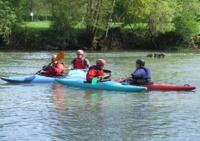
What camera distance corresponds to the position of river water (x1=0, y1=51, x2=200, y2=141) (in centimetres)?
886

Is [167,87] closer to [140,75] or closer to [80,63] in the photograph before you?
[140,75]

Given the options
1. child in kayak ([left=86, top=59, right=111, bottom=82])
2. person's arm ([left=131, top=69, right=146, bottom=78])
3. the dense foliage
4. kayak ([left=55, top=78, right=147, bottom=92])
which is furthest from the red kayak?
the dense foliage

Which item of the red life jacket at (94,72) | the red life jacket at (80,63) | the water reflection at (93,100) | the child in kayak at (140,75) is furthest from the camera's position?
the red life jacket at (80,63)

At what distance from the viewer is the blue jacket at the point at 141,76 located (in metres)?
14.2

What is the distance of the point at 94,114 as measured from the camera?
10781 millimetres

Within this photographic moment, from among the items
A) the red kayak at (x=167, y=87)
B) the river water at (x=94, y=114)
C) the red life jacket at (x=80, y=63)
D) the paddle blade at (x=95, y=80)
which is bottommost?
the river water at (x=94, y=114)

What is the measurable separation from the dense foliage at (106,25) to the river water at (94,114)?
26.6 metres

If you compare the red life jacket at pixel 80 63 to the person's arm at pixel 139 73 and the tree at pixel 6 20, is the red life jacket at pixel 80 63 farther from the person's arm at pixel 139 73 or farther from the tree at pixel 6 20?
the tree at pixel 6 20

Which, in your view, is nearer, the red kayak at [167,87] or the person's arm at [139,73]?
the person's arm at [139,73]

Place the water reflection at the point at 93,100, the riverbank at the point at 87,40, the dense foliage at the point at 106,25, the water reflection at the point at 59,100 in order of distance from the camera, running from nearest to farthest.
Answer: the water reflection at the point at 59,100
the water reflection at the point at 93,100
the dense foliage at the point at 106,25
the riverbank at the point at 87,40

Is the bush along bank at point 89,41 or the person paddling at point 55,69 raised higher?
the bush along bank at point 89,41

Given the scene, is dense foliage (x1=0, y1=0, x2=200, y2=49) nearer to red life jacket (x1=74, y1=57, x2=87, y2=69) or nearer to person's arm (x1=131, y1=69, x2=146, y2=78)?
red life jacket (x1=74, y1=57, x2=87, y2=69)

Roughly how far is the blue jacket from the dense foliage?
2714 centimetres

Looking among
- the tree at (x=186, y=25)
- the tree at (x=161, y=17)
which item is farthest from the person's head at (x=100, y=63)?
the tree at (x=186, y=25)
